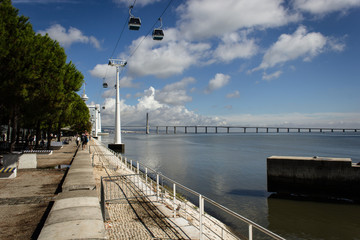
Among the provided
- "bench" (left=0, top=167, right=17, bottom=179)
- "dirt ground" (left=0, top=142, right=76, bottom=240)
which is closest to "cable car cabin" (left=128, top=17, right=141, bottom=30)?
"dirt ground" (left=0, top=142, right=76, bottom=240)

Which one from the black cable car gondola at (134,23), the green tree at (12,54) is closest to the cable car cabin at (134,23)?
the black cable car gondola at (134,23)

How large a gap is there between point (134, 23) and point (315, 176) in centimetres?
1642

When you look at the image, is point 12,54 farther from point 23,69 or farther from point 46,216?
point 46,216

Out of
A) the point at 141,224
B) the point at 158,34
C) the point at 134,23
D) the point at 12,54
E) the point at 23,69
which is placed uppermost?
the point at 134,23

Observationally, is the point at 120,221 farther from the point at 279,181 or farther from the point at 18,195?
the point at 279,181

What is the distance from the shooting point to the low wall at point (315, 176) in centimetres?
1691

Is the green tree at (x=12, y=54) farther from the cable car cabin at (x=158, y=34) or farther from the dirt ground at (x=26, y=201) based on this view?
the cable car cabin at (x=158, y=34)

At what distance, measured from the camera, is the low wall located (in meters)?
16.9

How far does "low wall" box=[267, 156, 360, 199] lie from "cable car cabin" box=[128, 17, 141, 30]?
44.8ft

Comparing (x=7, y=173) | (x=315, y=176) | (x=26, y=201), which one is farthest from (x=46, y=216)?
(x=315, y=176)

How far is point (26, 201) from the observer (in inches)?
368

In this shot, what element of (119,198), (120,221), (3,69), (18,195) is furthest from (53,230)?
(3,69)

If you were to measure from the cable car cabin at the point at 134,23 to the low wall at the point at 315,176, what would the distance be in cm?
1365

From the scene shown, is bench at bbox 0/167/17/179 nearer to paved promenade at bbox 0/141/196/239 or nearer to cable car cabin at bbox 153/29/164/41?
paved promenade at bbox 0/141/196/239
